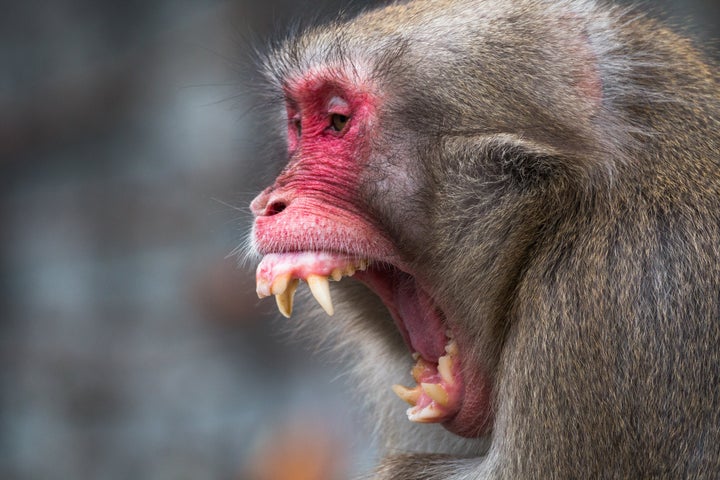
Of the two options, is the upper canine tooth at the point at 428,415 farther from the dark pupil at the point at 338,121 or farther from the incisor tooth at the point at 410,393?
the dark pupil at the point at 338,121

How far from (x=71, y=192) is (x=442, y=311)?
9.11m

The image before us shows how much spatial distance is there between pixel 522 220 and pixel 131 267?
8664 millimetres

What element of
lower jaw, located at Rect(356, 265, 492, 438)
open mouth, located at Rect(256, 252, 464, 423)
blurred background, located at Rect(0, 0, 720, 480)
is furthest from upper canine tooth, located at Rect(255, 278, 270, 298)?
blurred background, located at Rect(0, 0, 720, 480)

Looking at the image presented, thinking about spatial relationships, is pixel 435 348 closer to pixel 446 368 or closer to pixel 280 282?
pixel 446 368

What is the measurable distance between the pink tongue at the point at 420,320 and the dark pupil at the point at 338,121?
672mm

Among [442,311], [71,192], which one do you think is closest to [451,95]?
[442,311]

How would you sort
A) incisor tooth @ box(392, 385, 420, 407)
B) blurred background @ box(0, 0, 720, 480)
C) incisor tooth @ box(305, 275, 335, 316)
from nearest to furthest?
incisor tooth @ box(305, 275, 335, 316) < incisor tooth @ box(392, 385, 420, 407) < blurred background @ box(0, 0, 720, 480)

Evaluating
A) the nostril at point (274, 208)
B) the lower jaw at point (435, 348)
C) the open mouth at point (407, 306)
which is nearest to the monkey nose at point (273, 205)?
the nostril at point (274, 208)

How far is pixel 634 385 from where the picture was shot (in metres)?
3.45

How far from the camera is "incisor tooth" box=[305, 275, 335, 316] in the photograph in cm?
369

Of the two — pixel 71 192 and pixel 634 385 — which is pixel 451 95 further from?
pixel 71 192

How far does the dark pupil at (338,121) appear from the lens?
399cm

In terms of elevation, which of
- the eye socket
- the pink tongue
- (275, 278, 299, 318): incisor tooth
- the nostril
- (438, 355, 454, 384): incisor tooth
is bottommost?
(438, 355, 454, 384): incisor tooth

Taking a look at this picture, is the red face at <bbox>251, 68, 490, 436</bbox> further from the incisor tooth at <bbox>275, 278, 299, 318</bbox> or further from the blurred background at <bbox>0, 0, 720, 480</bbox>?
the blurred background at <bbox>0, 0, 720, 480</bbox>
